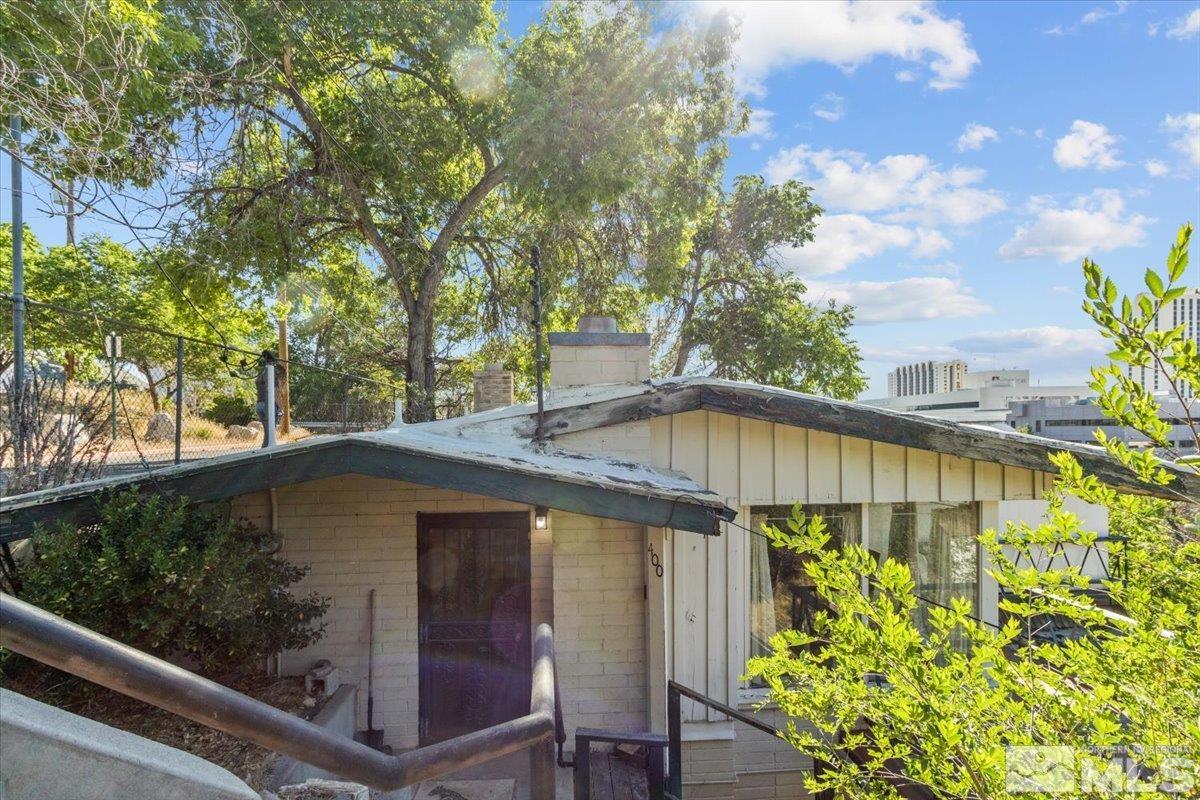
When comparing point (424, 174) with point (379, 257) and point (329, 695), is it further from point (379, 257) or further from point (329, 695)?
point (329, 695)

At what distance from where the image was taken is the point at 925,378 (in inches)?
3125

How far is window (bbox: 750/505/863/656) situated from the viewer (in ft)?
15.3

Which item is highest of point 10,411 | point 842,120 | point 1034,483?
point 842,120

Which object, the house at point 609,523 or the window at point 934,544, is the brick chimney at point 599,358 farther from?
the window at point 934,544

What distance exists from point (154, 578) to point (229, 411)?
15.5m

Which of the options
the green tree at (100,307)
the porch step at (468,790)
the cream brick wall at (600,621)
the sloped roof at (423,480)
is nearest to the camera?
the sloped roof at (423,480)

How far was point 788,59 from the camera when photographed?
50.8 ft

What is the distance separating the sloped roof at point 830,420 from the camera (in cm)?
422

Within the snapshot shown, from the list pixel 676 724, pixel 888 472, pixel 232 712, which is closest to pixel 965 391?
pixel 888 472

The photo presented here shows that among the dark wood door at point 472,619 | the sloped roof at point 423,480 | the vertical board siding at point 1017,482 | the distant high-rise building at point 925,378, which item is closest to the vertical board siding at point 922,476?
the vertical board siding at point 1017,482

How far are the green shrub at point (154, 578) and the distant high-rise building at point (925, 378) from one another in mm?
66299

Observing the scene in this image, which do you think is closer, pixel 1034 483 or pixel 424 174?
pixel 1034 483

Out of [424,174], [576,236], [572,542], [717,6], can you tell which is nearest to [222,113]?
[424,174]

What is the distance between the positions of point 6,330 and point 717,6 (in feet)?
70.2
